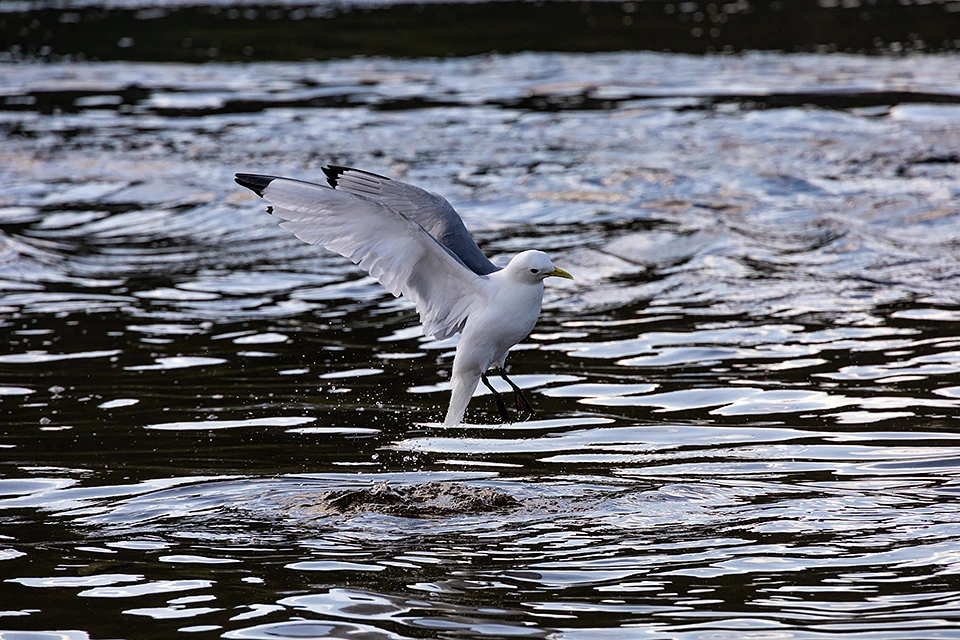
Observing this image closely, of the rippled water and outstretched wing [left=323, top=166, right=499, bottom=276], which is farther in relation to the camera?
outstretched wing [left=323, top=166, right=499, bottom=276]

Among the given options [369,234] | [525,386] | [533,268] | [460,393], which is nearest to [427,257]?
[369,234]

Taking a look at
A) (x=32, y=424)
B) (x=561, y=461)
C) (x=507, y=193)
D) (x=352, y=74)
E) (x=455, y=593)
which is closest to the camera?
(x=455, y=593)

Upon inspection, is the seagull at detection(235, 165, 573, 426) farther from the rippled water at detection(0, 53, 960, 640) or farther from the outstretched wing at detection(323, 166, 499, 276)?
the rippled water at detection(0, 53, 960, 640)

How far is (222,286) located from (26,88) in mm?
13201

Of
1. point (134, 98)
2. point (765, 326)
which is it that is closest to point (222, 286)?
point (765, 326)

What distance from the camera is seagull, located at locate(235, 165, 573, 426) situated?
731 cm

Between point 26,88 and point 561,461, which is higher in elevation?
point 26,88

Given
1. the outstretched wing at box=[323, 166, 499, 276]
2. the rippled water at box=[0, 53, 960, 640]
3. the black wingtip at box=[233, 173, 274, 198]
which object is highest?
the black wingtip at box=[233, 173, 274, 198]

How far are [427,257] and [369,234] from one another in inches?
13.3

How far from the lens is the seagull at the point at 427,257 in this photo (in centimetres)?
731

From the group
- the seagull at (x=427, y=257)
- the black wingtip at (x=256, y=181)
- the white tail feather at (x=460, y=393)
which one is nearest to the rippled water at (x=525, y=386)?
the white tail feather at (x=460, y=393)

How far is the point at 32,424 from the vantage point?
8.76m

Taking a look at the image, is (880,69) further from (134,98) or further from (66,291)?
(66,291)

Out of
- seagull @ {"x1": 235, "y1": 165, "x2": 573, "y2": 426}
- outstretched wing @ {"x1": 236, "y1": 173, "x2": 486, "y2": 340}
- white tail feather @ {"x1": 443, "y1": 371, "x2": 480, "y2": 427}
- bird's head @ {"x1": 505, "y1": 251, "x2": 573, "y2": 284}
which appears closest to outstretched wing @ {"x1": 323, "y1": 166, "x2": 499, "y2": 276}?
seagull @ {"x1": 235, "y1": 165, "x2": 573, "y2": 426}
